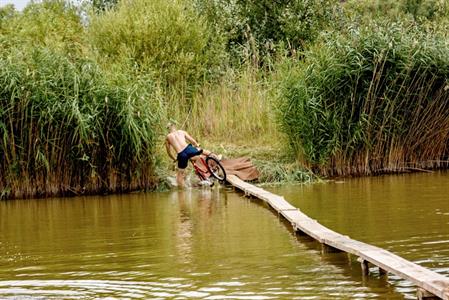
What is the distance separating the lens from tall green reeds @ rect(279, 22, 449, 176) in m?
17.9

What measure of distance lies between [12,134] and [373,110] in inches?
286

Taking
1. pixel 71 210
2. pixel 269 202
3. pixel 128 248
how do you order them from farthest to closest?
pixel 71 210, pixel 269 202, pixel 128 248

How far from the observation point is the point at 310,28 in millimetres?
28719

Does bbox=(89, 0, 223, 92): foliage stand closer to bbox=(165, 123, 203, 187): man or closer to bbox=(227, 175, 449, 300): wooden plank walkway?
bbox=(165, 123, 203, 187): man

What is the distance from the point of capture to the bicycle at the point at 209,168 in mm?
17078

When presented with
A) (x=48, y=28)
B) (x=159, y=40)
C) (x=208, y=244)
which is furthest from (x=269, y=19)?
(x=208, y=244)

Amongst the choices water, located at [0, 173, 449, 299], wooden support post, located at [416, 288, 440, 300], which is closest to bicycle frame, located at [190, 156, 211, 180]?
water, located at [0, 173, 449, 299]

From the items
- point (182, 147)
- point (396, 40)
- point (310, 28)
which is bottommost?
point (182, 147)

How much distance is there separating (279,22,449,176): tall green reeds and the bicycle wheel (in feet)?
6.15

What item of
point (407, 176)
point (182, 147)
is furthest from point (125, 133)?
point (407, 176)

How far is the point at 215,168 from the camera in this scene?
56.7ft

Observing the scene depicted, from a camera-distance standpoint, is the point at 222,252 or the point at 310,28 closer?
the point at 222,252

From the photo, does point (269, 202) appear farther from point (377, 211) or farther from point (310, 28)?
point (310, 28)

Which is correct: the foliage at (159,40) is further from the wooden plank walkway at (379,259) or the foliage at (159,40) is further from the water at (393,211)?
the wooden plank walkway at (379,259)
